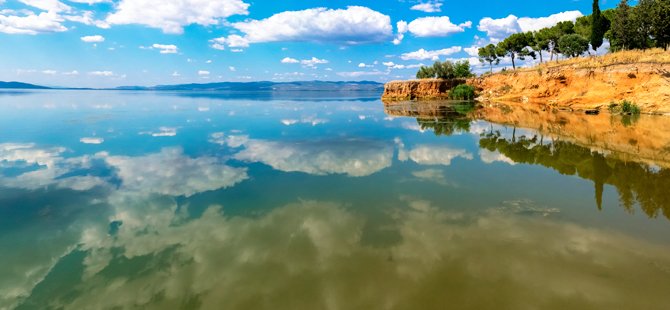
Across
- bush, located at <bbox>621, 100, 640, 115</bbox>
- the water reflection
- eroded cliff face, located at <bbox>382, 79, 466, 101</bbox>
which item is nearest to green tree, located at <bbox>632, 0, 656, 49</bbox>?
bush, located at <bbox>621, 100, 640, 115</bbox>

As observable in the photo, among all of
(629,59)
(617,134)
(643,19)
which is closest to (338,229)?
(617,134)

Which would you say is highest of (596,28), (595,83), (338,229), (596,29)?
(596,28)

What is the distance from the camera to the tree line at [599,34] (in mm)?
55000

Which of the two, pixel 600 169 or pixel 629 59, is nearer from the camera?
pixel 600 169

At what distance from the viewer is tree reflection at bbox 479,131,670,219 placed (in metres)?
13.6

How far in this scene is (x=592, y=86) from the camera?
5262 cm

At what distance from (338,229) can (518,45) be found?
9915 cm

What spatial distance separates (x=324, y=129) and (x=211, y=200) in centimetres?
2478

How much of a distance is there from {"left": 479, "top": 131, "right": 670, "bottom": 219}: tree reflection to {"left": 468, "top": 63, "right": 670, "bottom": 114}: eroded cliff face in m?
27.8

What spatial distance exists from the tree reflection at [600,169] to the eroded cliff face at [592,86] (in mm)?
27841

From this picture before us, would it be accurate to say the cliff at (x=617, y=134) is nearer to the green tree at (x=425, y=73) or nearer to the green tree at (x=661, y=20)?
the green tree at (x=661, y=20)

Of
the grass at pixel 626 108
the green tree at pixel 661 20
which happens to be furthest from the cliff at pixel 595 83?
the green tree at pixel 661 20

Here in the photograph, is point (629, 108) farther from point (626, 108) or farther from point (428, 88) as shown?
point (428, 88)

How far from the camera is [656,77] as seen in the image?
43.5 meters
